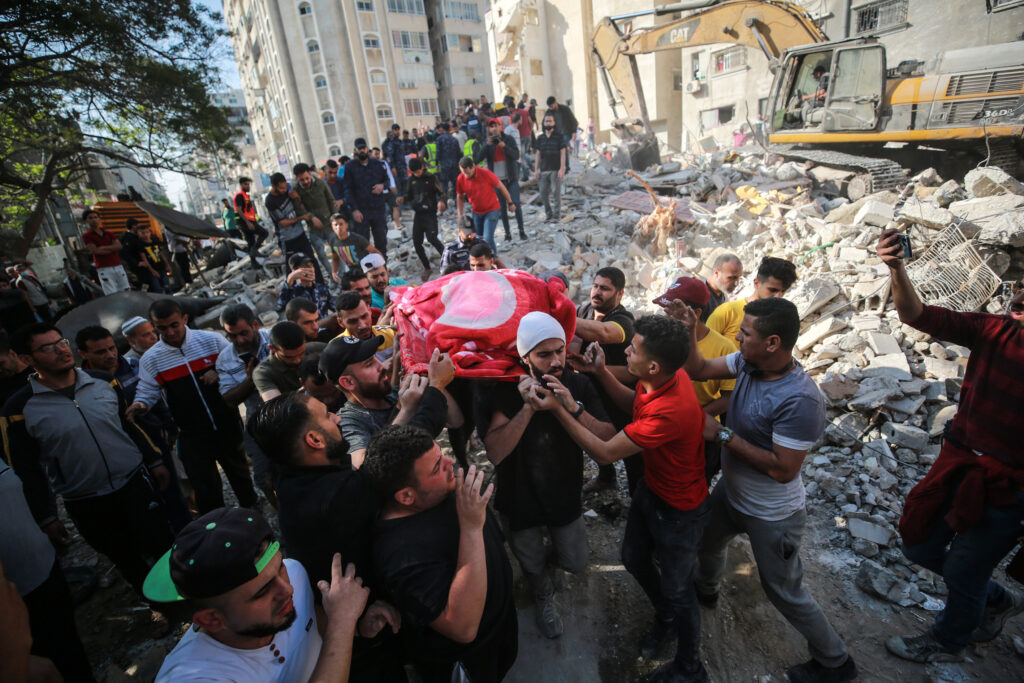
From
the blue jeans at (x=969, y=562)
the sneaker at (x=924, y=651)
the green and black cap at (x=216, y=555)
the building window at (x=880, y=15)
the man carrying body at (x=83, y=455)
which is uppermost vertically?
the building window at (x=880, y=15)

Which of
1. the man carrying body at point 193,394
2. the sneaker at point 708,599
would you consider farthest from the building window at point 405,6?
the sneaker at point 708,599

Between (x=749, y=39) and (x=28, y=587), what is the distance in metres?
13.2

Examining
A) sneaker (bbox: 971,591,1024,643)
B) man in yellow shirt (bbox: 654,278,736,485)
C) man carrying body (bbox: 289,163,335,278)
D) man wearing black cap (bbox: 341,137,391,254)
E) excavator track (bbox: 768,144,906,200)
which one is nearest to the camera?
sneaker (bbox: 971,591,1024,643)

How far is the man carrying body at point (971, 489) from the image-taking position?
1865 millimetres

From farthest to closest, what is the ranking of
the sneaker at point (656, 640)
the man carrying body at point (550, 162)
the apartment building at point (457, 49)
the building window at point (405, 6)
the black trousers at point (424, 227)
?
the apartment building at point (457, 49) < the building window at point (405, 6) < the man carrying body at point (550, 162) < the black trousers at point (424, 227) < the sneaker at point (656, 640)

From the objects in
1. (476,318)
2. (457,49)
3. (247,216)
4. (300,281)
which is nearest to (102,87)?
(247,216)

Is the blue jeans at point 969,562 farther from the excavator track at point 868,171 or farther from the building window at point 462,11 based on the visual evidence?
the building window at point 462,11

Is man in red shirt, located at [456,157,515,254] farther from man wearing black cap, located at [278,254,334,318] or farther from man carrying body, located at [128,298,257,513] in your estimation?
man carrying body, located at [128,298,257,513]

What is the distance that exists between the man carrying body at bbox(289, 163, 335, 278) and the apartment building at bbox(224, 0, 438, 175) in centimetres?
2950

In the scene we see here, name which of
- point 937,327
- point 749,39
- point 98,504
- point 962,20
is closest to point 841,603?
point 937,327

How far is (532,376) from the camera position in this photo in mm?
2090

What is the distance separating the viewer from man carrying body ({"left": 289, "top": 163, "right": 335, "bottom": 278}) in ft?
21.3

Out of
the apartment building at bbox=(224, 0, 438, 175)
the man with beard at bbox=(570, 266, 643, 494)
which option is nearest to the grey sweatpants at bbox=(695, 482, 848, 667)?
the man with beard at bbox=(570, 266, 643, 494)

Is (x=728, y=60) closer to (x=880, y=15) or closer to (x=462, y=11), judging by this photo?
(x=880, y=15)
